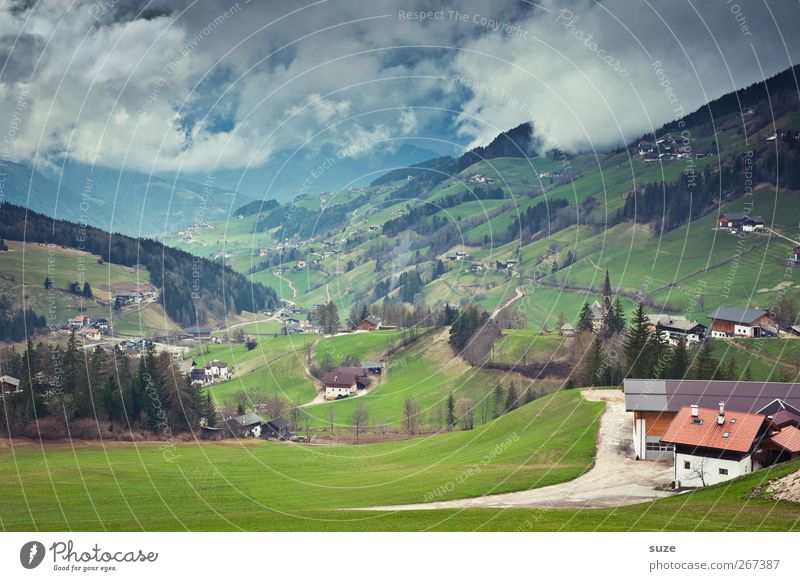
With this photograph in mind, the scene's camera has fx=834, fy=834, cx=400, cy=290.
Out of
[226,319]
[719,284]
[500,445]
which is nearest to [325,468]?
[500,445]

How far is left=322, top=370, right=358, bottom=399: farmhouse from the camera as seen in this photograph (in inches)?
4286

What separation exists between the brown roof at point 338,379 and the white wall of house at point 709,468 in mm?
69558

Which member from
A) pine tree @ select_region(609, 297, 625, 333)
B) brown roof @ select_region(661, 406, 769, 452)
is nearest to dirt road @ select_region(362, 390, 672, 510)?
brown roof @ select_region(661, 406, 769, 452)

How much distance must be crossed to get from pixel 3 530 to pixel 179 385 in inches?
1424

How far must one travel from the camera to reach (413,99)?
18950 centimetres

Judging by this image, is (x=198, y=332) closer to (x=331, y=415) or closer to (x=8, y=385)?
(x=331, y=415)

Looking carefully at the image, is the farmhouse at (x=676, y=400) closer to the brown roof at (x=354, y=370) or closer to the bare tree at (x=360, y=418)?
the bare tree at (x=360, y=418)

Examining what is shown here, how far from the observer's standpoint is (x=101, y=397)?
68750 mm

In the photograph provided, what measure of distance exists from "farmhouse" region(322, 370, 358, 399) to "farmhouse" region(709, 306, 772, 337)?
1863 inches

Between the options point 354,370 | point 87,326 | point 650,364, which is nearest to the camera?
point 650,364

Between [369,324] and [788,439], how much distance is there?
106 metres

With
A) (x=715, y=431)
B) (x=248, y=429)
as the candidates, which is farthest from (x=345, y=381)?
(x=715, y=431)

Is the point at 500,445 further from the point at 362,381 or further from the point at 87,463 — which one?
the point at 362,381

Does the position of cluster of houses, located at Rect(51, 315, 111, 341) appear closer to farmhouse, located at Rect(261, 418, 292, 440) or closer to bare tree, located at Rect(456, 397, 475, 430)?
farmhouse, located at Rect(261, 418, 292, 440)
